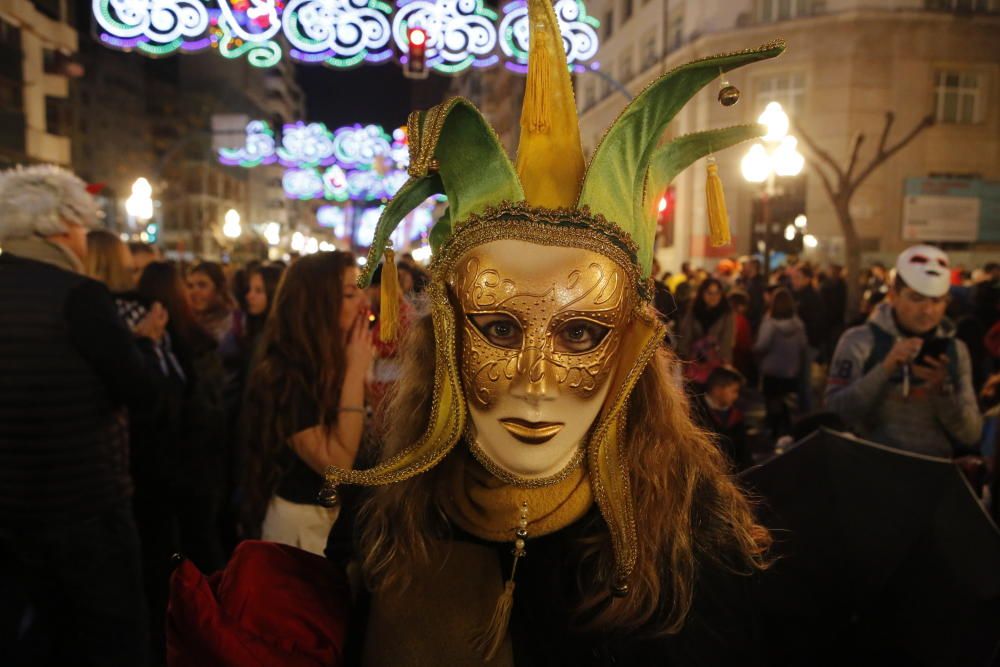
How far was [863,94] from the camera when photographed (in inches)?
901

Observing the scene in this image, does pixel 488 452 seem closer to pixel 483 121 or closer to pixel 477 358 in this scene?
pixel 477 358

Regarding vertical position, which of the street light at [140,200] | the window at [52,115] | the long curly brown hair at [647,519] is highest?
the window at [52,115]

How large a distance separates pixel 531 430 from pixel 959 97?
93.0 feet

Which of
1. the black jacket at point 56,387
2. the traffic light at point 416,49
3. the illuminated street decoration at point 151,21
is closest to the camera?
the black jacket at point 56,387

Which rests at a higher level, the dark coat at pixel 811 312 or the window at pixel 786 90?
the window at pixel 786 90

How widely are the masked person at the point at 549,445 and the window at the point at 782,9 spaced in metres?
24.5

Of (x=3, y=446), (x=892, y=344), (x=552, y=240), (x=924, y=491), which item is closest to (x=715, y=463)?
(x=924, y=491)

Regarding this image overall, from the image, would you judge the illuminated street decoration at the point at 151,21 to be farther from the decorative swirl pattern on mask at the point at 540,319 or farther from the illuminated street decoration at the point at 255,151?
the illuminated street decoration at the point at 255,151

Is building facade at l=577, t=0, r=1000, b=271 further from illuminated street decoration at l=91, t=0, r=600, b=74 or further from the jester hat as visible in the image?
the jester hat

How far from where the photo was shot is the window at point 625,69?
30.2 metres

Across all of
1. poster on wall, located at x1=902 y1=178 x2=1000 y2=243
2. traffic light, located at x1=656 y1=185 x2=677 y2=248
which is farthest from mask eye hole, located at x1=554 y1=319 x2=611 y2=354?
poster on wall, located at x1=902 y1=178 x2=1000 y2=243

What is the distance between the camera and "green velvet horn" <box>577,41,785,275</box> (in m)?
1.65

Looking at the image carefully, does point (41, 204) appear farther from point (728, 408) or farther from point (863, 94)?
point (863, 94)

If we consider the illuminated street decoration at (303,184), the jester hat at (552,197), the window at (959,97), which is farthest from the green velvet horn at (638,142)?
the illuminated street decoration at (303,184)
